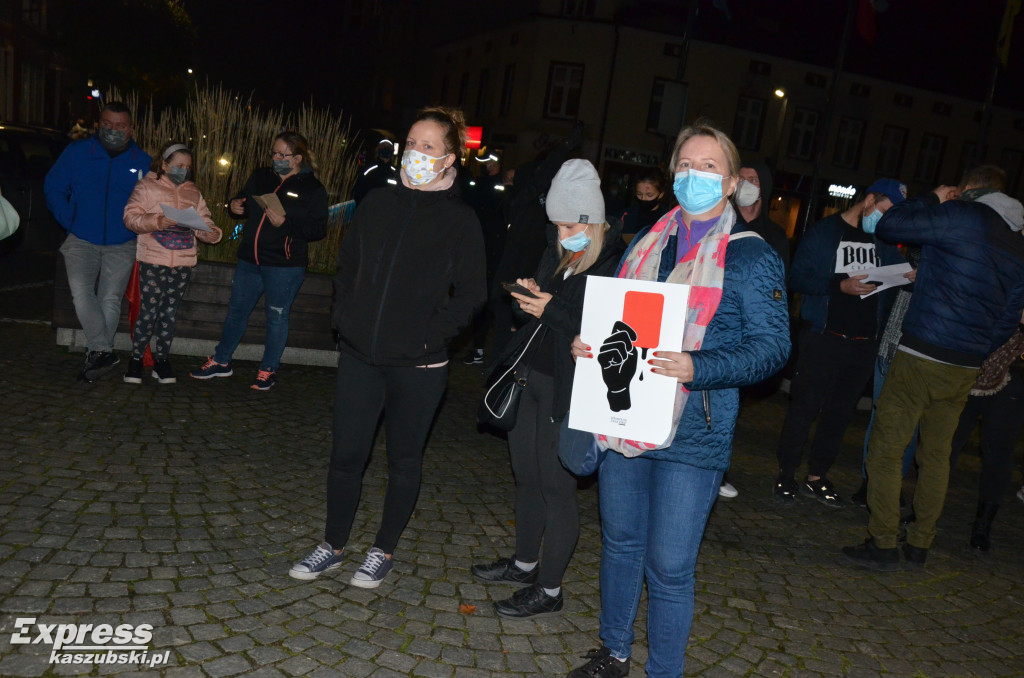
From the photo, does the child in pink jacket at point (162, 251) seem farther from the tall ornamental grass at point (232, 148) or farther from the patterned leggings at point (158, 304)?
the tall ornamental grass at point (232, 148)

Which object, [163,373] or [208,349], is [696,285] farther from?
[208,349]

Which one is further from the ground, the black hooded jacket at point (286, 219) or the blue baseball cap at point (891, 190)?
the blue baseball cap at point (891, 190)

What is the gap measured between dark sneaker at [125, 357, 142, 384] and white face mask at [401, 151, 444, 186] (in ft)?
12.7

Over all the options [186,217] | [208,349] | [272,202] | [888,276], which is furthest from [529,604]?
[208,349]

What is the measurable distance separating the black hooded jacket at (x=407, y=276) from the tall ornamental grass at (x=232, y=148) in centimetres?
461

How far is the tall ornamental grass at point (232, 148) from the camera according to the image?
827 cm

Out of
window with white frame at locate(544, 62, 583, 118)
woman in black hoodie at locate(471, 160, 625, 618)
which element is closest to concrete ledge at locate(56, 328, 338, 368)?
woman in black hoodie at locate(471, 160, 625, 618)

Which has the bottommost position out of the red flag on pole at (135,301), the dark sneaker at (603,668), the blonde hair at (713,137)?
the dark sneaker at (603,668)

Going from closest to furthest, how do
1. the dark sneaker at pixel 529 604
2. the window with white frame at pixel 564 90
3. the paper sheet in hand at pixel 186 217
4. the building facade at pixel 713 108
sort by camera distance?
the dark sneaker at pixel 529 604, the paper sheet in hand at pixel 186 217, the building facade at pixel 713 108, the window with white frame at pixel 564 90

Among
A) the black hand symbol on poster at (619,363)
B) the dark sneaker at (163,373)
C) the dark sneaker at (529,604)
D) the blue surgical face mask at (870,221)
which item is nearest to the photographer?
the black hand symbol on poster at (619,363)

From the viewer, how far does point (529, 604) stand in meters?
3.62

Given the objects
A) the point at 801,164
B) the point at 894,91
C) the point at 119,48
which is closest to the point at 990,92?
the point at 801,164

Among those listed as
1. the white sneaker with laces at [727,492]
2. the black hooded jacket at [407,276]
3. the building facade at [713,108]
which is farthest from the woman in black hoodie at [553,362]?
the building facade at [713,108]

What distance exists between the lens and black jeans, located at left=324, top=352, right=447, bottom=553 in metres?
3.53
